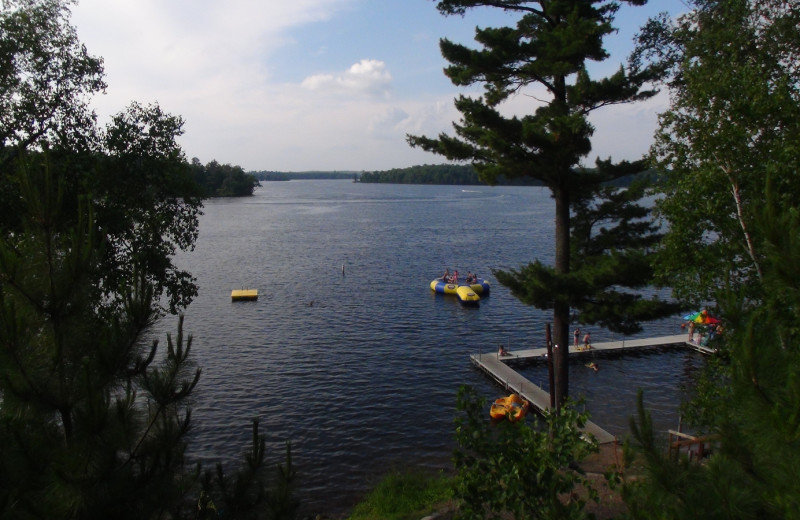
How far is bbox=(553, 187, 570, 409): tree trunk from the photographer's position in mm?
17500

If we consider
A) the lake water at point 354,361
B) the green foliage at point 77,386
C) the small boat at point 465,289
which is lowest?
the lake water at point 354,361

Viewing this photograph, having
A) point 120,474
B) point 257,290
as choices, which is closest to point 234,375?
point 257,290

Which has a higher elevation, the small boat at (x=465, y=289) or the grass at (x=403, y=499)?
the small boat at (x=465, y=289)

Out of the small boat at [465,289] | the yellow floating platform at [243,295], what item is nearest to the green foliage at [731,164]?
the small boat at [465,289]

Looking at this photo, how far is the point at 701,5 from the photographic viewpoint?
12.8m

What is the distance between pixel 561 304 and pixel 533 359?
1220cm

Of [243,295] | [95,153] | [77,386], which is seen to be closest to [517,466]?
[77,386]

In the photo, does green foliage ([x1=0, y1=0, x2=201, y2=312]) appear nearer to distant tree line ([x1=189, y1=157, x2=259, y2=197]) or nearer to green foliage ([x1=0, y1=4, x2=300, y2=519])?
green foliage ([x1=0, y1=4, x2=300, y2=519])

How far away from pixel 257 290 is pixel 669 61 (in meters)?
37.0

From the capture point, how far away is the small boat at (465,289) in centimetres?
4093

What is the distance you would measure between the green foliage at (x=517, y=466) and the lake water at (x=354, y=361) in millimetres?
2931

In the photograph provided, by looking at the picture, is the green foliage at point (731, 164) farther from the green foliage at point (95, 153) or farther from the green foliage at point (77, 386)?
the green foliage at point (95, 153)

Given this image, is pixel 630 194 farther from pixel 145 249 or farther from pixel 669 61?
pixel 145 249

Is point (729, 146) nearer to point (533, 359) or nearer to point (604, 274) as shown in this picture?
point (604, 274)
